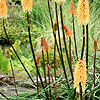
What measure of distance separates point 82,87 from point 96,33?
3894 mm

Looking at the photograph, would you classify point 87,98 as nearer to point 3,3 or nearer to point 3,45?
point 3,3

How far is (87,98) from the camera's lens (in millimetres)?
2068

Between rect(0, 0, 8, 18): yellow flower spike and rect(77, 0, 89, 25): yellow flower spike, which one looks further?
rect(0, 0, 8, 18): yellow flower spike

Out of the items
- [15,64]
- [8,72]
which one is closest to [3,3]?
[8,72]

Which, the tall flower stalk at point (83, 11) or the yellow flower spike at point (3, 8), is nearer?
the tall flower stalk at point (83, 11)

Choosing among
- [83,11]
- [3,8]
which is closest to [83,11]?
[83,11]

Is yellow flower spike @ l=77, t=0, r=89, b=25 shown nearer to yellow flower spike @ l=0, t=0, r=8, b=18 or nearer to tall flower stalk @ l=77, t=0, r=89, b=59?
tall flower stalk @ l=77, t=0, r=89, b=59

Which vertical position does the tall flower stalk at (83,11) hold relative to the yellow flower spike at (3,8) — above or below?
below

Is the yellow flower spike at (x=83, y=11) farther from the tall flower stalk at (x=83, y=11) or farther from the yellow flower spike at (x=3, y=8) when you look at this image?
the yellow flower spike at (x=3, y=8)

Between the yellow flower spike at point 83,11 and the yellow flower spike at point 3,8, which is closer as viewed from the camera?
the yellow flower spike at point 83,11

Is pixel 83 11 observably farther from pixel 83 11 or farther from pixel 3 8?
pixel 3 8

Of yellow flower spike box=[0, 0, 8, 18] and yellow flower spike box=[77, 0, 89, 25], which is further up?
yellow flower spike box=[0, 0, 8, 18]

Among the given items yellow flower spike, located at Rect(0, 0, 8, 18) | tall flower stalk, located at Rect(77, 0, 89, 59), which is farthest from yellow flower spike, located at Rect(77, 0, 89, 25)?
yellow flower spike, located at Rect(0, 0, 8, 18)

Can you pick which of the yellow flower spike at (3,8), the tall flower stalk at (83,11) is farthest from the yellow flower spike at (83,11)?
the yellow flower spike at (3,8)
